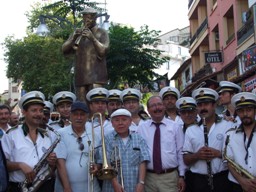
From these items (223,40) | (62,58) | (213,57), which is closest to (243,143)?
(213,57)

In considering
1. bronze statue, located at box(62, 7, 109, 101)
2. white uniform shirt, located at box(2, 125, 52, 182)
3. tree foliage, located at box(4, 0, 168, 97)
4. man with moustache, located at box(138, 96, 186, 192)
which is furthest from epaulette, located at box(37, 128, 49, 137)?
tree foliage, located at box(4, 0, 168, 97)

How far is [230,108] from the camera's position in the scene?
9.00 meters

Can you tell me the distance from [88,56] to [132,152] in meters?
4.33

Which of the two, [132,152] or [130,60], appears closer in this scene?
[132,152]

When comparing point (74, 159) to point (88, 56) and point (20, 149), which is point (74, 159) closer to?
point (20, 149)

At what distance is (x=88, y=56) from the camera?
1091cm

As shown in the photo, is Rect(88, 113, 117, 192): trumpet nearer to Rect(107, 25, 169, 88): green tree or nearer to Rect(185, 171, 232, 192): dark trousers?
Rect(185, 171, 232, 192): dark trousers

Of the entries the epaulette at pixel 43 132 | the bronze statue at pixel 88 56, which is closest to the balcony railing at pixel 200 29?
the bronze statue at pixel 88 56

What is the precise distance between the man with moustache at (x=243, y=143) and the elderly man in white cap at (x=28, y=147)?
257cm

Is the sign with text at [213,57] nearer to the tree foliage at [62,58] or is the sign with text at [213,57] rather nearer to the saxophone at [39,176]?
the tree foliage at [62,58]

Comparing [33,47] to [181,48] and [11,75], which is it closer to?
[11,75]

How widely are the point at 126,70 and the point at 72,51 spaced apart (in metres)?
11.4

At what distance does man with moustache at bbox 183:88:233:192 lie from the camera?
7109 mm

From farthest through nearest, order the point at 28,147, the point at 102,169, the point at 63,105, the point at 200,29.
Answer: the point at 200,29 → the point at 63,105 → the point at 28,147 → the point at 102,169
